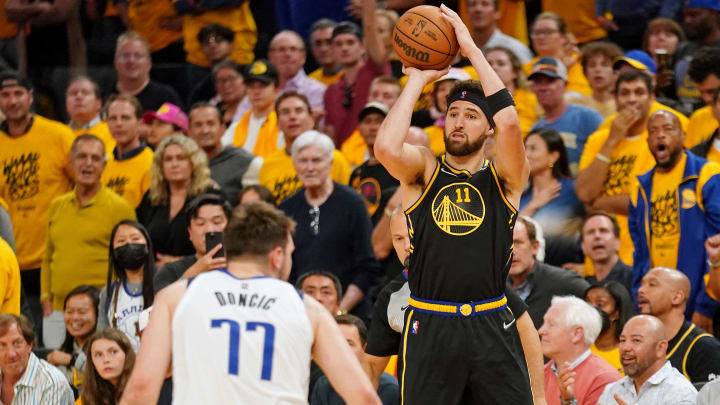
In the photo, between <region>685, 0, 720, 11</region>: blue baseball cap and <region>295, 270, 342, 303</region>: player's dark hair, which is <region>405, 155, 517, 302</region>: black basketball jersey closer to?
<region>295, 270, 342, 303</region>: player's dark hair

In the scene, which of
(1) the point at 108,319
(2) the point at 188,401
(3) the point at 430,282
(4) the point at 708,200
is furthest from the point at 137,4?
(2) the point at 188,401

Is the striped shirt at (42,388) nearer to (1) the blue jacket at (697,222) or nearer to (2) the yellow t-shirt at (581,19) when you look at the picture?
(1) the blue jacket at (697,222)

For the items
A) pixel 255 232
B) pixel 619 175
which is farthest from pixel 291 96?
pixel 255 232

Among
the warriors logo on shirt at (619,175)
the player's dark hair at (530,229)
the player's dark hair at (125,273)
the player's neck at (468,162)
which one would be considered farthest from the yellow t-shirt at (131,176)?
the player's neck at (468,162)

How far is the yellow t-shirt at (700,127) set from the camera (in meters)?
10.0

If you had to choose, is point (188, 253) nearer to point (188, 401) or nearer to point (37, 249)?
point (37, 249)

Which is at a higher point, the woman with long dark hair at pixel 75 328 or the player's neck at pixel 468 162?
the player's neck at pixel 468 162

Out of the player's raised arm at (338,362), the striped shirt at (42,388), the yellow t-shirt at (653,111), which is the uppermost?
the yellow t-shirt at (653,111)

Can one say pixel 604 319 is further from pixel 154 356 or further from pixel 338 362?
pixel 154 356

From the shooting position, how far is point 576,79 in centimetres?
1158

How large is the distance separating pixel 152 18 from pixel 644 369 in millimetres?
8567

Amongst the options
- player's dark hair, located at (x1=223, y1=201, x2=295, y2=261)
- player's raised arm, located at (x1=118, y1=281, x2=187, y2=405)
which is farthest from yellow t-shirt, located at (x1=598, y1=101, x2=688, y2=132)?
player's raised arm, located at (x1=118, y1=281, x2=187, y2=405)

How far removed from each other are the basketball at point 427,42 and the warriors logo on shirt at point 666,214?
3325 mm

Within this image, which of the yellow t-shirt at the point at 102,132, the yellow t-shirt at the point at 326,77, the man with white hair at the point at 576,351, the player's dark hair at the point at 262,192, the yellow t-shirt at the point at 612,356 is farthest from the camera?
the yellow t-shirt at the point at 326,77
